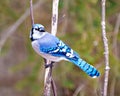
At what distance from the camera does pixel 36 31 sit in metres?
1.37

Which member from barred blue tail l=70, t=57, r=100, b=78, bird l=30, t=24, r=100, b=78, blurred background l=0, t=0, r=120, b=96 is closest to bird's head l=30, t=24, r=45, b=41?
bird l=30, t=24, r=100, b=78

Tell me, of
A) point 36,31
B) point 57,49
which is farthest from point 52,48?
point 36,31

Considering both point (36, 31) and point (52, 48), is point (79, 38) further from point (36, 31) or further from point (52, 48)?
point (36, 31)

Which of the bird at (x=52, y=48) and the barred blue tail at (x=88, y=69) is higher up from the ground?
the bird at (x=52, y=48)

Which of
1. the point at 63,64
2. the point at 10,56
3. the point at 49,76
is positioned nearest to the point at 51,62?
the point at 49,76

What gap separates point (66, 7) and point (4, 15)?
554mm

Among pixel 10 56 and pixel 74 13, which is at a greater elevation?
pixel 74 13

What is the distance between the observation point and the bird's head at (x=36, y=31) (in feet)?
4.37

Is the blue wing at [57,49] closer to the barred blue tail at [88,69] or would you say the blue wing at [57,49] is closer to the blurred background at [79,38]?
the barred blue tail at [88,69]

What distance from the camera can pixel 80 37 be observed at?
313 centimetres

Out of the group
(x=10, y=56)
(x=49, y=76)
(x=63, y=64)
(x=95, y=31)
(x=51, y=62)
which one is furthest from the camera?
(x=10, y=56)

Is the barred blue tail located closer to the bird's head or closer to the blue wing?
the blue wing

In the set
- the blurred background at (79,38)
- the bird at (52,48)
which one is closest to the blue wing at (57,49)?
the bird at (52,48)

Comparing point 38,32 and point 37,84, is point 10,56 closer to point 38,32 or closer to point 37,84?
point 37,84
